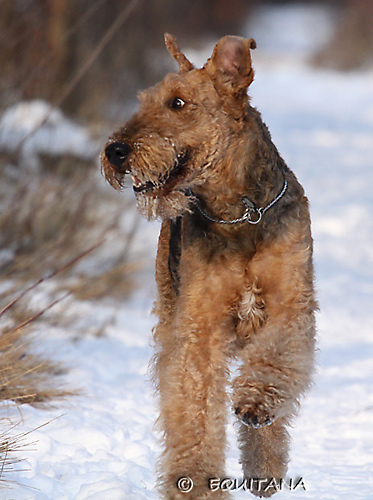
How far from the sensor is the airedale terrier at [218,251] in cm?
342

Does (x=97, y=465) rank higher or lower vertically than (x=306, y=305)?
lower

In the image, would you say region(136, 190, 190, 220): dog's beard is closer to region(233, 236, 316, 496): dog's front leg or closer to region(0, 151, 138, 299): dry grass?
region(233, 236, 316, 496): dog's front leg

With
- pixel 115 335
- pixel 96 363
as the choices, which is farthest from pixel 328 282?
pixel 96 363

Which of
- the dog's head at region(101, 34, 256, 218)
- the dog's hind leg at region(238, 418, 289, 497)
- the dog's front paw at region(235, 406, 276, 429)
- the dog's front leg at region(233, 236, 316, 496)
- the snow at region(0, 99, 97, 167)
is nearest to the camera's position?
the dog's front paw at region(235, 406, 276, 429)

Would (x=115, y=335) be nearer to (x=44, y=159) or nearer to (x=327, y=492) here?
(x=44, y=159)

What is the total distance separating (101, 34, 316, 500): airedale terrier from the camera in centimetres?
342

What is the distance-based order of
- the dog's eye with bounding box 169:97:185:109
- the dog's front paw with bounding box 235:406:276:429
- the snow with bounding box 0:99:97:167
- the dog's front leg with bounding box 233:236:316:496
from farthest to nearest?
the snow with bounding box 0:99:97:167 → the dog's eye with bounding box 169:97:185:109 → the dog's front leg with bounding box 233:236:316:496 → the dog's front paw with bounding box 235:406:276:429

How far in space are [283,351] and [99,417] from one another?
1629mm

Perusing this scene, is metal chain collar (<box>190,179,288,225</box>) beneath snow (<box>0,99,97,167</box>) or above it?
beneath

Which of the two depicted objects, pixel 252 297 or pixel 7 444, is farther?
pixel 252 297

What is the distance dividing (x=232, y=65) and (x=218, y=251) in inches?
33.5

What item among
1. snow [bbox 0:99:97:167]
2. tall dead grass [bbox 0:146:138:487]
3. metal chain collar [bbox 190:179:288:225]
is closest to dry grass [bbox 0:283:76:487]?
tall dead grass [bbox 0:146:138:487]

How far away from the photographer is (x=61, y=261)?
7289 mm

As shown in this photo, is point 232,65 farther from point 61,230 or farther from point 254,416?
point 61,230
